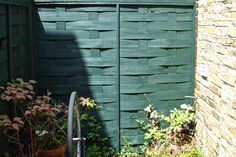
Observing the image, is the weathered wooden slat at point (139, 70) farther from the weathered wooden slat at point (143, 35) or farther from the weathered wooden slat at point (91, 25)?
the weathered wooden slat at point (91, 25)

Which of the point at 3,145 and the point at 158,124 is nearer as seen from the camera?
the point at 3,145

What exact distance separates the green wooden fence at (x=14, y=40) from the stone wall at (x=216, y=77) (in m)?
1.82

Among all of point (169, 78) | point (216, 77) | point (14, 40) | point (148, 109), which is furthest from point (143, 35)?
point (14, 40)

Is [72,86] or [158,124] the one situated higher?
[72,86]

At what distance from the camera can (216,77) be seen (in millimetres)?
3754

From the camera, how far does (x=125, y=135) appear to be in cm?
468

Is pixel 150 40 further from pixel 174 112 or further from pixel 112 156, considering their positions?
pixel 112 156

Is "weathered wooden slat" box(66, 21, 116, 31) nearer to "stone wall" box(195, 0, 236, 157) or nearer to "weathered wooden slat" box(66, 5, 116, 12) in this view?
"weathered wooden slat" box(66, 5, 116, 12)

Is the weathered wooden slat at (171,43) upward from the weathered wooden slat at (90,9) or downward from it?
downward

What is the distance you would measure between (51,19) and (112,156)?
1.68m

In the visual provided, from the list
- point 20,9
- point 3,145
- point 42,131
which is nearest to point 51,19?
point 20,9

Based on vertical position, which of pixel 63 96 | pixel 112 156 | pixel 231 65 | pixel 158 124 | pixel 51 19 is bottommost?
pixel 112 156

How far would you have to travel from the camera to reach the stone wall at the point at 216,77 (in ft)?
10.8

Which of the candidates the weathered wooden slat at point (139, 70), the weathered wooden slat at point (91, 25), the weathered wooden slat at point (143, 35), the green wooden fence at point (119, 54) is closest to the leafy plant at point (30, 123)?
the green wooden fence at point (119, 54)
